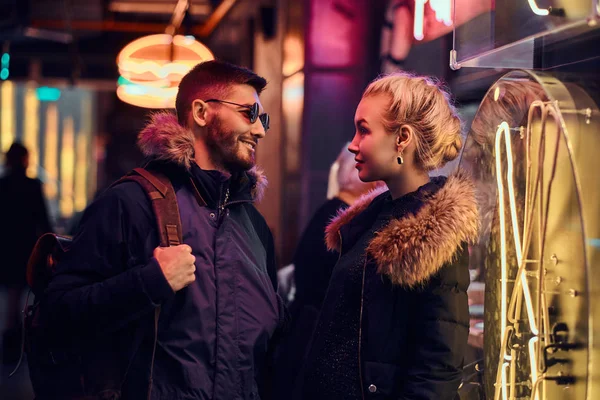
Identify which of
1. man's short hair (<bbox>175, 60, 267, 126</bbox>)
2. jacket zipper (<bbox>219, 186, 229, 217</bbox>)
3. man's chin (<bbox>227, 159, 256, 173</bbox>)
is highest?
man's short hair (<bbox>175, 60, 267, 126</bbox>)

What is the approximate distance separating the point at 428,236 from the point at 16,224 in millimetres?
6106

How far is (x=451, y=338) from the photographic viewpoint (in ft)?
7.60

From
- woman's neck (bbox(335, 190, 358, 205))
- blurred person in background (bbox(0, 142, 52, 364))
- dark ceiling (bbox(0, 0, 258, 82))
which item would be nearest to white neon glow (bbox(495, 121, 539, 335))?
woman's neck (bbox(335, 190, 358, 205))

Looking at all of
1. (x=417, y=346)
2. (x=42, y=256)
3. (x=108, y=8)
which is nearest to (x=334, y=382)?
(x=417, y=346)

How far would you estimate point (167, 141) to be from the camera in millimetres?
2877

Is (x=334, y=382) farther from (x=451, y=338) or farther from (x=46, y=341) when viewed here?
(x=46, y=341)

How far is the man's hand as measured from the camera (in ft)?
8.39

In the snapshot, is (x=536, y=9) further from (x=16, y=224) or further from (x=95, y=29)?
(x=95, y=29)

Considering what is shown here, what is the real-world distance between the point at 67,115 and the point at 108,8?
8888cm

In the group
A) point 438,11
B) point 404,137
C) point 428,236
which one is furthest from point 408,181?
point 438,11

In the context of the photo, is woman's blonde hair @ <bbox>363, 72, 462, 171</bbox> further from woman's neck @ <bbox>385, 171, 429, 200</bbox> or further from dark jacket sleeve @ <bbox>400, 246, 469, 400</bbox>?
dark jacket sleeve @ <bbox>400, 246, 469, 400</bbox>

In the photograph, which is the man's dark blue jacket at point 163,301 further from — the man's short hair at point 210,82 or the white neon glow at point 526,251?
the white neon glow at point 526,251

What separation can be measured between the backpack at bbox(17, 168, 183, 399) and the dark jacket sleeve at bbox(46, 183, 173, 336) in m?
0.05

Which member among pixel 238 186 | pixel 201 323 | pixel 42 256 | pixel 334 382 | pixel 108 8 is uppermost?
pixel 108 8
